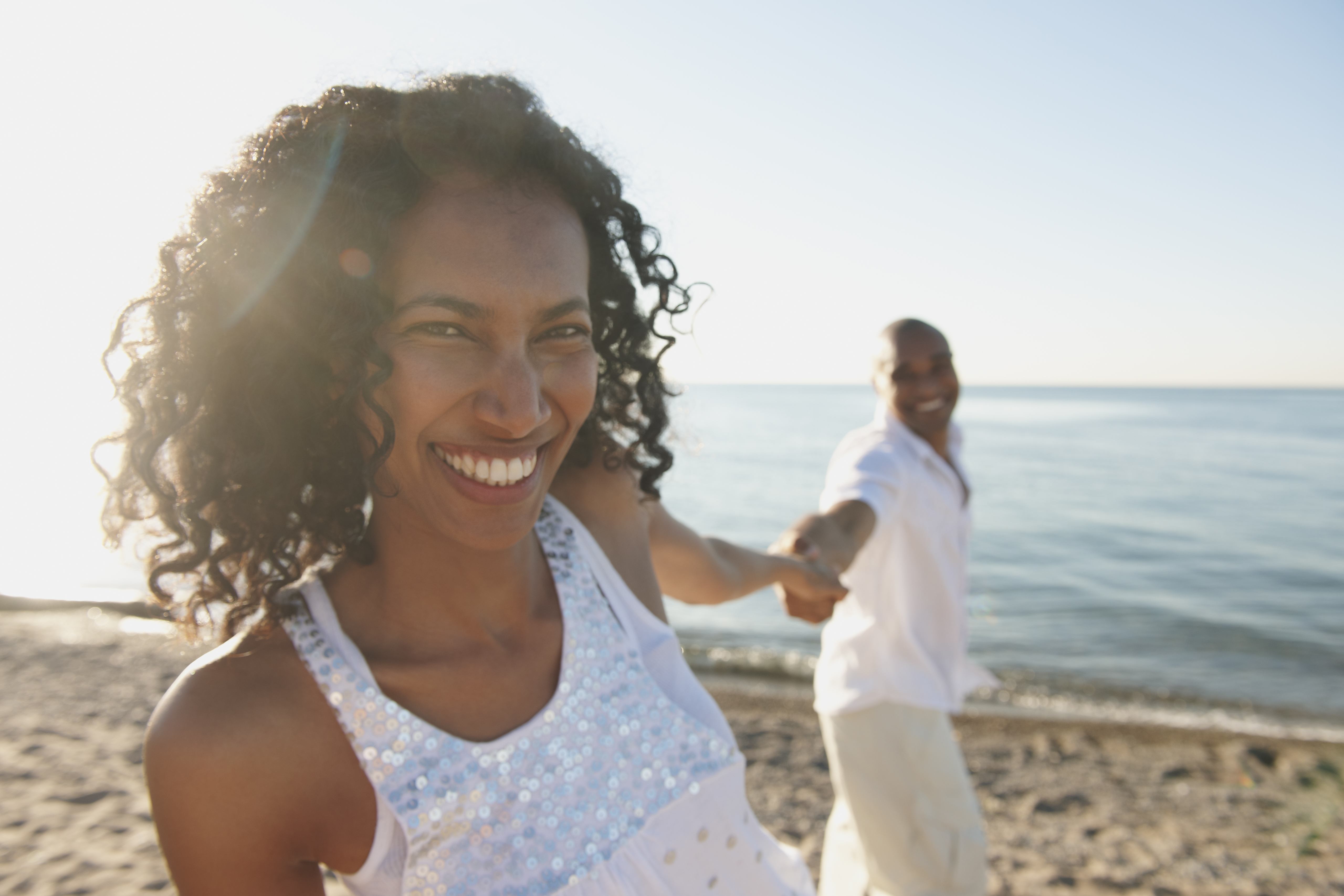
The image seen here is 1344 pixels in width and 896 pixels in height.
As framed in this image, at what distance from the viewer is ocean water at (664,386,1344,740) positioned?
30.9ft

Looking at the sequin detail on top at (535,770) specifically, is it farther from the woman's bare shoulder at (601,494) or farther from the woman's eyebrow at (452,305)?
the woman's eyebrow at (452,305)

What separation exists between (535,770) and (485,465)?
1.93 ft

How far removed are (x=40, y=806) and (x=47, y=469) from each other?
33514 mm

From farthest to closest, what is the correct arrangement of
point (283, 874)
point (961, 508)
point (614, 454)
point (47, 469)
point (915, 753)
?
point (47, 469), point (961, 508), point (915, 753), point (614, 454), point (283, 874)

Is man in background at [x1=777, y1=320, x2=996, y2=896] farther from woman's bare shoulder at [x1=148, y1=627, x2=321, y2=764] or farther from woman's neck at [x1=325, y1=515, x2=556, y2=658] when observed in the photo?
woman's bare shoulder at [x1=148, y1=627, x2=321, y2=764]

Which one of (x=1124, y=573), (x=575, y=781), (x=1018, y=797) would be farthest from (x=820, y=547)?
(x=1124, y=573)

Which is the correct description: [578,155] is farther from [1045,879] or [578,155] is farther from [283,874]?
[1045,879]

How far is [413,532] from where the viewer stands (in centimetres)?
175

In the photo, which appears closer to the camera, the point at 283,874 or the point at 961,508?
the point at 283,874

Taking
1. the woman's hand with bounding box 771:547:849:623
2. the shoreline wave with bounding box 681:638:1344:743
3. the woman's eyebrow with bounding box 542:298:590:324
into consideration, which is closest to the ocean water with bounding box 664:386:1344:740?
the shoreline wave with bounding box 681:638:1344:743

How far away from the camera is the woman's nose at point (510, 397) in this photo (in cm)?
153

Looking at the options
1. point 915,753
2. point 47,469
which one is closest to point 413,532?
point 915,753

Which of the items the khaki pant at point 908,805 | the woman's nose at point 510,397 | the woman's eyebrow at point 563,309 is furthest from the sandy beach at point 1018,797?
the woman's eyebrow at point 563,309

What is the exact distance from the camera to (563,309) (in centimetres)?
159
